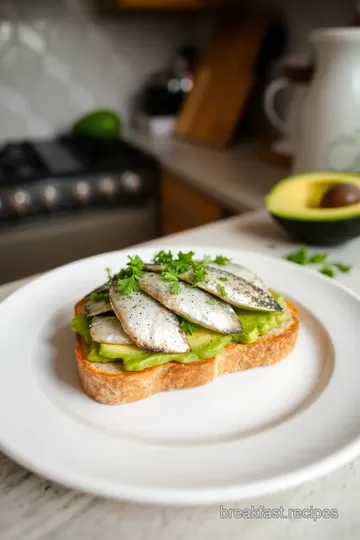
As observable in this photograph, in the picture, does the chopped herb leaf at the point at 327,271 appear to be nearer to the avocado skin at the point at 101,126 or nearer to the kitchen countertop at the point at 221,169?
the kitchen countertop at the point at 221,169

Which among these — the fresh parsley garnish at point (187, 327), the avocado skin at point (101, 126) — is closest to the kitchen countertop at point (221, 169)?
the avocado skin at point (101, 126)

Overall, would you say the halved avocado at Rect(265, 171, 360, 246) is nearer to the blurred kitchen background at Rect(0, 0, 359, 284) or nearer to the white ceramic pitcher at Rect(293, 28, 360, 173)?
the white ceramic pitcher at Rect(293, 28, 360, 173)

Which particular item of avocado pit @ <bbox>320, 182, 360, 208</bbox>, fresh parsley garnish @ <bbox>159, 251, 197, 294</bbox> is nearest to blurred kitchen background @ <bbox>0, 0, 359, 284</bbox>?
avocado pit @ <bbox>320, 182, 360, 208</bbox>

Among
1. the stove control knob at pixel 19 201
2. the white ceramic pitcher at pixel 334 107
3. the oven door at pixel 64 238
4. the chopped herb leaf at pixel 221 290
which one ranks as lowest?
the oven door at pixel 64 238

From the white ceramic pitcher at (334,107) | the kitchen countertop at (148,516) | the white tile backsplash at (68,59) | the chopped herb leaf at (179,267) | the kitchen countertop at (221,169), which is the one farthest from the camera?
the white tile backsplash at (68,59)

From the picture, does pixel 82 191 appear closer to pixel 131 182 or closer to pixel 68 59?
pixel 131 182

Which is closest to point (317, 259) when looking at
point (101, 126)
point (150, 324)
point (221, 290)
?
point (221, 290)
